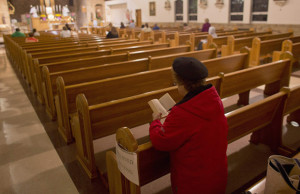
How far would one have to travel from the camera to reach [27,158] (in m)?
2.71

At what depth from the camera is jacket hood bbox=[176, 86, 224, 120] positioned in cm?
132

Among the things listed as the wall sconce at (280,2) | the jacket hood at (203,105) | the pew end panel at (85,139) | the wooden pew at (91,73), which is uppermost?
the wall sconce at (280,2)

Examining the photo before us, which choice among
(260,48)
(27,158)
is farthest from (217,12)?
(27,158)

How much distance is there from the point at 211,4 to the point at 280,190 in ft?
44.2

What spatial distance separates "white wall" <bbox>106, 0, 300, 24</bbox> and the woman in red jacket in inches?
409

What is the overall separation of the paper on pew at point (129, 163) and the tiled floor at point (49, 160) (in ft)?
2.60

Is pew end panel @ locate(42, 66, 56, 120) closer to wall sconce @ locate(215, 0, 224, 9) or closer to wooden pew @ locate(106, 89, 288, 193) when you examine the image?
wooden pew @ locate(106, 89, 288, 193)

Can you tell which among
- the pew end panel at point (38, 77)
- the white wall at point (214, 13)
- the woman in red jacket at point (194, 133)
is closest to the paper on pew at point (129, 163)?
the woman in red jacket at point (194, 133)

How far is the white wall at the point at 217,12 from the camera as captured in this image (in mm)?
9891

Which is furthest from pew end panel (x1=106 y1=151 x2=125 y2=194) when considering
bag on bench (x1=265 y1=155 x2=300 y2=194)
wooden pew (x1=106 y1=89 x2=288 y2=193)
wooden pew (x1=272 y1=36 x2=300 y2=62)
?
wooden pew (x1=272 y1=36 x2=300 y2=62)

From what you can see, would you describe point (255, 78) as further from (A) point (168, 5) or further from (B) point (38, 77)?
(A) point (168, 5)

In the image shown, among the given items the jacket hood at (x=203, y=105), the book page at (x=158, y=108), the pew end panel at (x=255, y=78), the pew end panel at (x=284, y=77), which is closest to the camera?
the jacket hood at (x=203, y=105)

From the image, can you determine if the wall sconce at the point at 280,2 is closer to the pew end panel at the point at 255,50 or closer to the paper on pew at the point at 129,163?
the pew end panel at the point at 255,50

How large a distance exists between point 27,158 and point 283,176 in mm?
2526
